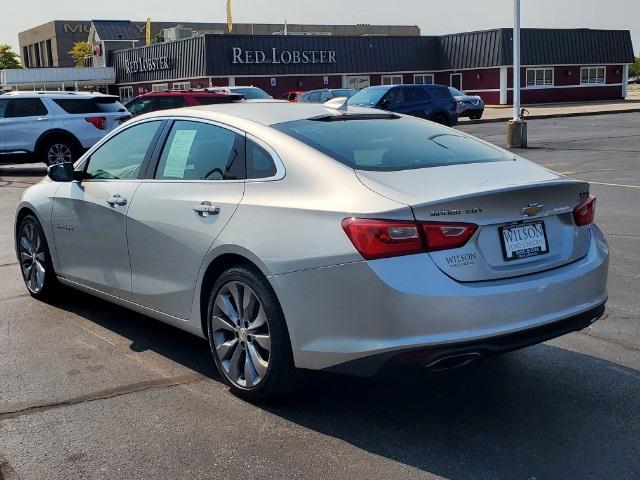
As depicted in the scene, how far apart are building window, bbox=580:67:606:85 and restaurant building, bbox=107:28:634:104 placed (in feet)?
0.22

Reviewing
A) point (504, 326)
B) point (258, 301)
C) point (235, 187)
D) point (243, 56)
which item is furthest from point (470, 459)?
point (243, 56)

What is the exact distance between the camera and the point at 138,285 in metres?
5.39

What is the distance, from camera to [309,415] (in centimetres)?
443

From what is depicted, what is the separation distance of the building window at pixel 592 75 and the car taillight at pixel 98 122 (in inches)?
1721

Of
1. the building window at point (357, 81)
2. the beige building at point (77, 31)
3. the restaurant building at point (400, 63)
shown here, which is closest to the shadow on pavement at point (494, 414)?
the restaurant building at point (400, 63)

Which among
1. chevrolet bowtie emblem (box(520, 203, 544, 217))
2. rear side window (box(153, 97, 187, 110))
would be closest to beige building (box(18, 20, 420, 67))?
rear side window (box(153, 97, 187, 110))

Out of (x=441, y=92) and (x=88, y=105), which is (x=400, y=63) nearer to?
(x=441, y=92)

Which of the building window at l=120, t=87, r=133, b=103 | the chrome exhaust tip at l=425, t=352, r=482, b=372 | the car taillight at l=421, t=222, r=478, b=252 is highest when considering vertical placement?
the building window at l=120, t=87, r=133, b=103

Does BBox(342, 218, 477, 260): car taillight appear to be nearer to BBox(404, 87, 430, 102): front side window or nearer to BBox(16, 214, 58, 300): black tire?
BBox(16, 214, 58, 300): black tire

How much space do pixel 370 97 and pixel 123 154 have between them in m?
23.2

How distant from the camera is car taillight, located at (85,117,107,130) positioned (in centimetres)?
1859

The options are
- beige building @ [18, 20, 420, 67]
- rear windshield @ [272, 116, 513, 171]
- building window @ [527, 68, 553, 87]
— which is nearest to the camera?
rear windshield @ [272, 116, 513, 171]

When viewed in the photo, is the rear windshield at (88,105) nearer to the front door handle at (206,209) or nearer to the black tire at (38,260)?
the black tire at (38,260)

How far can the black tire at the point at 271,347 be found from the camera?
4.27 meters
